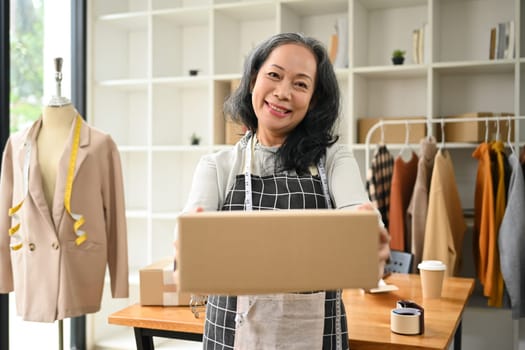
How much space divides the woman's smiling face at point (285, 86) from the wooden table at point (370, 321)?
72cm

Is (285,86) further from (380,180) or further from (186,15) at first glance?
(186,15)

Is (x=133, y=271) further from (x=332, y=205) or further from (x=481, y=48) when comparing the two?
(x=332, y=205)

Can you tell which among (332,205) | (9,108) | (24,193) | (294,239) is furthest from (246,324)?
(9,108)

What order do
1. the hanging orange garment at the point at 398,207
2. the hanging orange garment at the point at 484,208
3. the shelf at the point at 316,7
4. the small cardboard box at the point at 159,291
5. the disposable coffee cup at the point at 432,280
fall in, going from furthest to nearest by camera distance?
the shelf at the point at 316,7 → the hanging orange garment at the point at 398,207 → the hanging orange garment at the point at 484,208 → the disposable coffee cup at the point at 432,280 → the small cardboard box at the point at 159,291

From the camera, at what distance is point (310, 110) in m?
1.45

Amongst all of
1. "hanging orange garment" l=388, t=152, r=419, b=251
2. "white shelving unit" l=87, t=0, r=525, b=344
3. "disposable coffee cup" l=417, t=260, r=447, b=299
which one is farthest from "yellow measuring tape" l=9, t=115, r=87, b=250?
"hanging orange garment" l=388, t=152, r=419, b=251

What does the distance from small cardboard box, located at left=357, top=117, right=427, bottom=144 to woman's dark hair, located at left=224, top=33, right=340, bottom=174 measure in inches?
81.6

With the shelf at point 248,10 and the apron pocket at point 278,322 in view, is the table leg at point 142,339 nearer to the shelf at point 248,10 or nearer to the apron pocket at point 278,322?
the apron pocket at point 278,322

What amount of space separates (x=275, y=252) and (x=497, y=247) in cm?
236

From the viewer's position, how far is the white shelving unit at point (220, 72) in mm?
3605

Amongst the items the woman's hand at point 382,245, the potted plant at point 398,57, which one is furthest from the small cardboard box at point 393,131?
the woman's hand at point 382,245

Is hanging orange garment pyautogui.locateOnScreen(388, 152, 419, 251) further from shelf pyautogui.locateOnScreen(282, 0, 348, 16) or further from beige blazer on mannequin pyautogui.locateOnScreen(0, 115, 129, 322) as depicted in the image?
beige blazer on mannequin pyautogui.locateOnScreen(0, 115, 129, 322)

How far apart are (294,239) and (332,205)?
358 millimetres

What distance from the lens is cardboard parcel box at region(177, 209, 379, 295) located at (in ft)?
3.42
